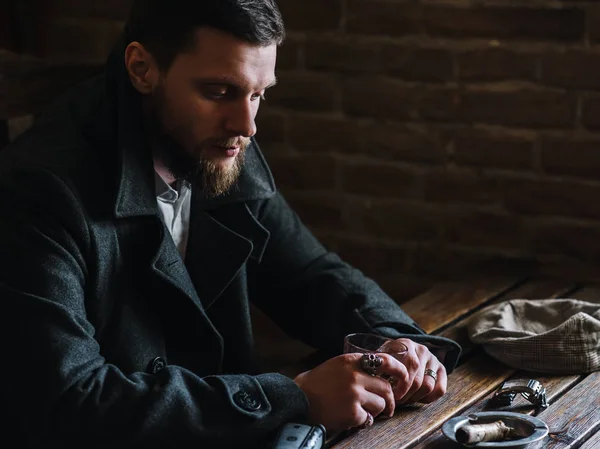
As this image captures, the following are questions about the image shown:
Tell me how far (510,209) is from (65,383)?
1.66 m

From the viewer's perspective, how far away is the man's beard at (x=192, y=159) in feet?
6.53

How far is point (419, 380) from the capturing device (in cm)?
187

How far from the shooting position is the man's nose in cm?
192

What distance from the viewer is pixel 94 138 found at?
1.96 m

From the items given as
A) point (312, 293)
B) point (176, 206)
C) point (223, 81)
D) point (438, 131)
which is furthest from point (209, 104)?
point (438, 131)

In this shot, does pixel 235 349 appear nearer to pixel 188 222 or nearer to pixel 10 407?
pixel 188 222

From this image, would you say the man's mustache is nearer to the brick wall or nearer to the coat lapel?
the coat lapel

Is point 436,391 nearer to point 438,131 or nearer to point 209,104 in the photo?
point 209,104

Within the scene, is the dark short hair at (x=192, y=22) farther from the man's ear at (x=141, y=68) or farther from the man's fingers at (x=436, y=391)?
the man's fingers at (x=436, y=391)

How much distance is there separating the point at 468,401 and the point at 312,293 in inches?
20.8

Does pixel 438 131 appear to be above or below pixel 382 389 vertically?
above

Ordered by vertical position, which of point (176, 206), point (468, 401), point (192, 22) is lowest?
point (468, 401)

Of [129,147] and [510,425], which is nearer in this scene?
[510,425]

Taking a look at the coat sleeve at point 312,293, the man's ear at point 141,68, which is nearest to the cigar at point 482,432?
the coat sleeve at point 312,293
